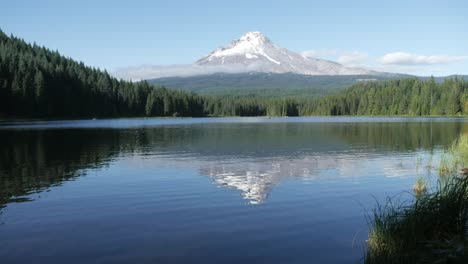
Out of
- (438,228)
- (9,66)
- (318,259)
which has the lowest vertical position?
(318,259)

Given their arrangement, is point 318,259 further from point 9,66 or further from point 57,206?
point 9,66

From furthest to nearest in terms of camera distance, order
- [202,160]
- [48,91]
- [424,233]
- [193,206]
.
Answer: [48,91] → [202,160] → [193,206] → [424,233]

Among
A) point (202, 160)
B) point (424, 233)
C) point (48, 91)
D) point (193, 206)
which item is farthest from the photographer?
point (48, 91)

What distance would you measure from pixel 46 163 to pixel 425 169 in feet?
103

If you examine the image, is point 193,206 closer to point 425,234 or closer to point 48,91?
point 425,234

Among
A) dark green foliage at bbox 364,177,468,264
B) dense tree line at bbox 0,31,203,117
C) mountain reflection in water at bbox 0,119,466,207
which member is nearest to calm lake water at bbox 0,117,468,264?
mountain reflection in water at bbox 0,119,466,207

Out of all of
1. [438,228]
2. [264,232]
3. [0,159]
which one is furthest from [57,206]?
[0,159]

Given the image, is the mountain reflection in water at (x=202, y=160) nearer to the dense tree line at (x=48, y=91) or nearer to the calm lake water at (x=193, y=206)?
the calm lake water at (x=193, y=206)

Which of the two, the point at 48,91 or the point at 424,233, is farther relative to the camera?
the point at 48,91

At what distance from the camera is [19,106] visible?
137m

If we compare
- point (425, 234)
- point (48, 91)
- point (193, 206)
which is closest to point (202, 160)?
point (193, 206)

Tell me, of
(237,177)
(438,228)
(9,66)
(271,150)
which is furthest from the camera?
(9,66)

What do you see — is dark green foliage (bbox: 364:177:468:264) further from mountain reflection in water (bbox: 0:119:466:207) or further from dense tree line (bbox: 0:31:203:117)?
dense tree line (bbox: 0:31:203:117)

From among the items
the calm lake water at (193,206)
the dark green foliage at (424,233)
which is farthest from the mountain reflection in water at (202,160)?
the dark green foliage at (424,233)
